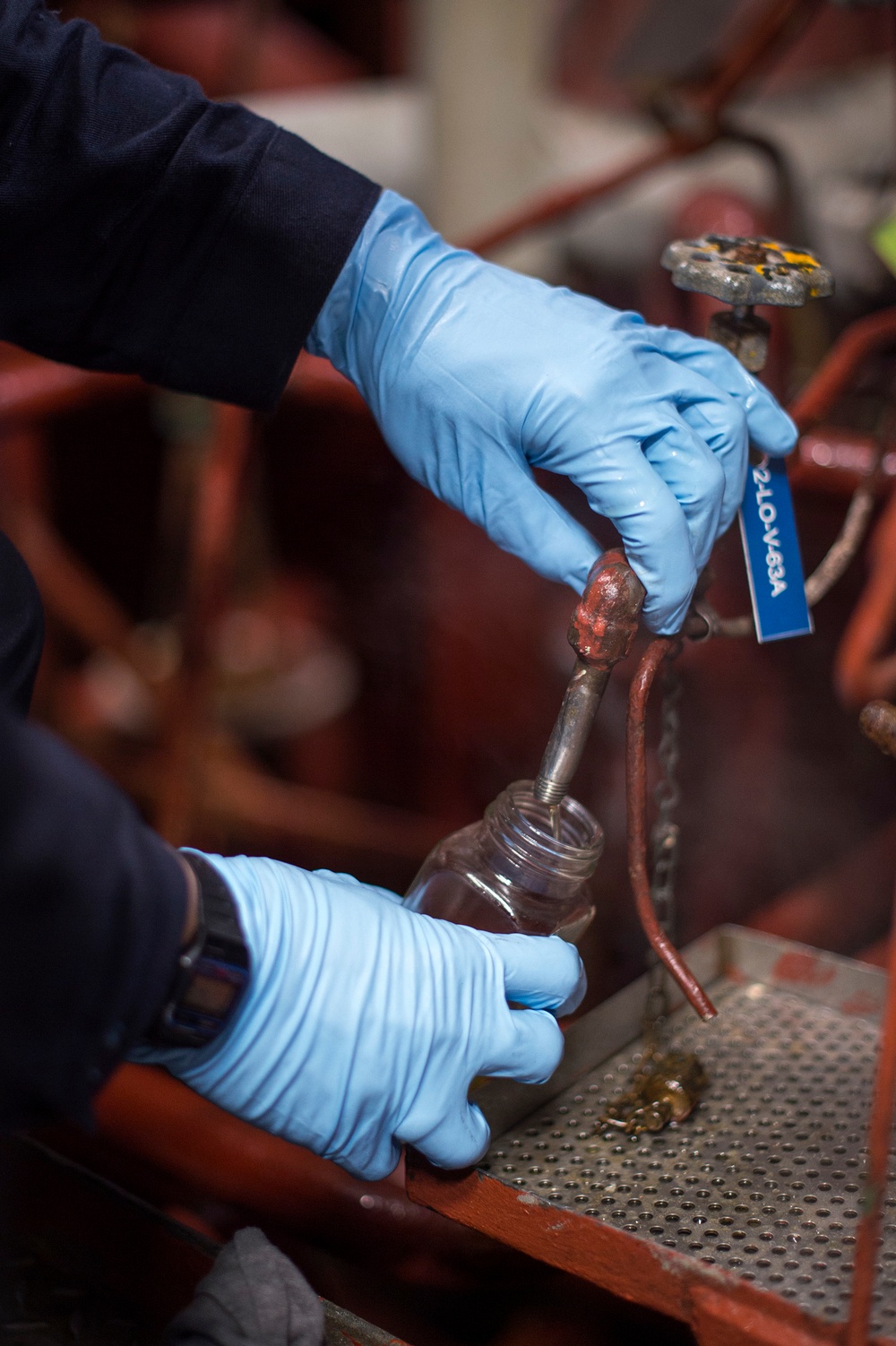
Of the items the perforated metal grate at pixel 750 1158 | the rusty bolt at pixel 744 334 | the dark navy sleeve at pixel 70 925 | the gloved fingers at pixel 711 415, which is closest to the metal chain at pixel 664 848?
the perforated metal grate at pixel 750 1158

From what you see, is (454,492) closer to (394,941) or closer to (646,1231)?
(394,941)

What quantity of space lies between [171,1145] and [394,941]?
0.61 m

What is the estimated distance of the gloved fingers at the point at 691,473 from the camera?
950 mm

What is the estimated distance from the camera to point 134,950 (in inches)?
27.5

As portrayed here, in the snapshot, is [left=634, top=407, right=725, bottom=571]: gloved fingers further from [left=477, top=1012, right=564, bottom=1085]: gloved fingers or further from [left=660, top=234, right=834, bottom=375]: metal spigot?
[left=477, top=1012, right=564, bottom=1085]: gloved fingers

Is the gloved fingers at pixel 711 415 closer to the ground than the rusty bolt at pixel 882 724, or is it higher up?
higher up

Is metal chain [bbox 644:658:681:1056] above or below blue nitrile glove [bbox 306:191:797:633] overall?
below

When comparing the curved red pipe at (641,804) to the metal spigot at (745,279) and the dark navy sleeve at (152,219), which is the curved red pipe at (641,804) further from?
the dark navy sleeve at (152,219)

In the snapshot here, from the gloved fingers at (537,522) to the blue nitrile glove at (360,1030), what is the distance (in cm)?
36

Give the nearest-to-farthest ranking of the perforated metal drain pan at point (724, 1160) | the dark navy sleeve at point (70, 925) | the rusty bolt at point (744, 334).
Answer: the dark navy sleeve at point (70, 925) → the perforated metal drain pan at point (724, 1160) → the rusty bolt at point (744, 334)

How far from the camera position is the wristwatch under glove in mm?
749

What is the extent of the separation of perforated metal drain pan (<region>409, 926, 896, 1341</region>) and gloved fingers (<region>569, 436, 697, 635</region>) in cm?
37

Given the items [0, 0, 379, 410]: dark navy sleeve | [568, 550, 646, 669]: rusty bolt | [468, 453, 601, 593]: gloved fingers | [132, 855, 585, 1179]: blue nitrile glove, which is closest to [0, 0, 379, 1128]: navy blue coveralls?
[0, 0, 379, 410]: dark navy sleeve

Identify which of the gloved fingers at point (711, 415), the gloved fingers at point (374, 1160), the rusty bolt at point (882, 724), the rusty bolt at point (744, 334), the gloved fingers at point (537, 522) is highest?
the rusty bolt at point (744, 334)
